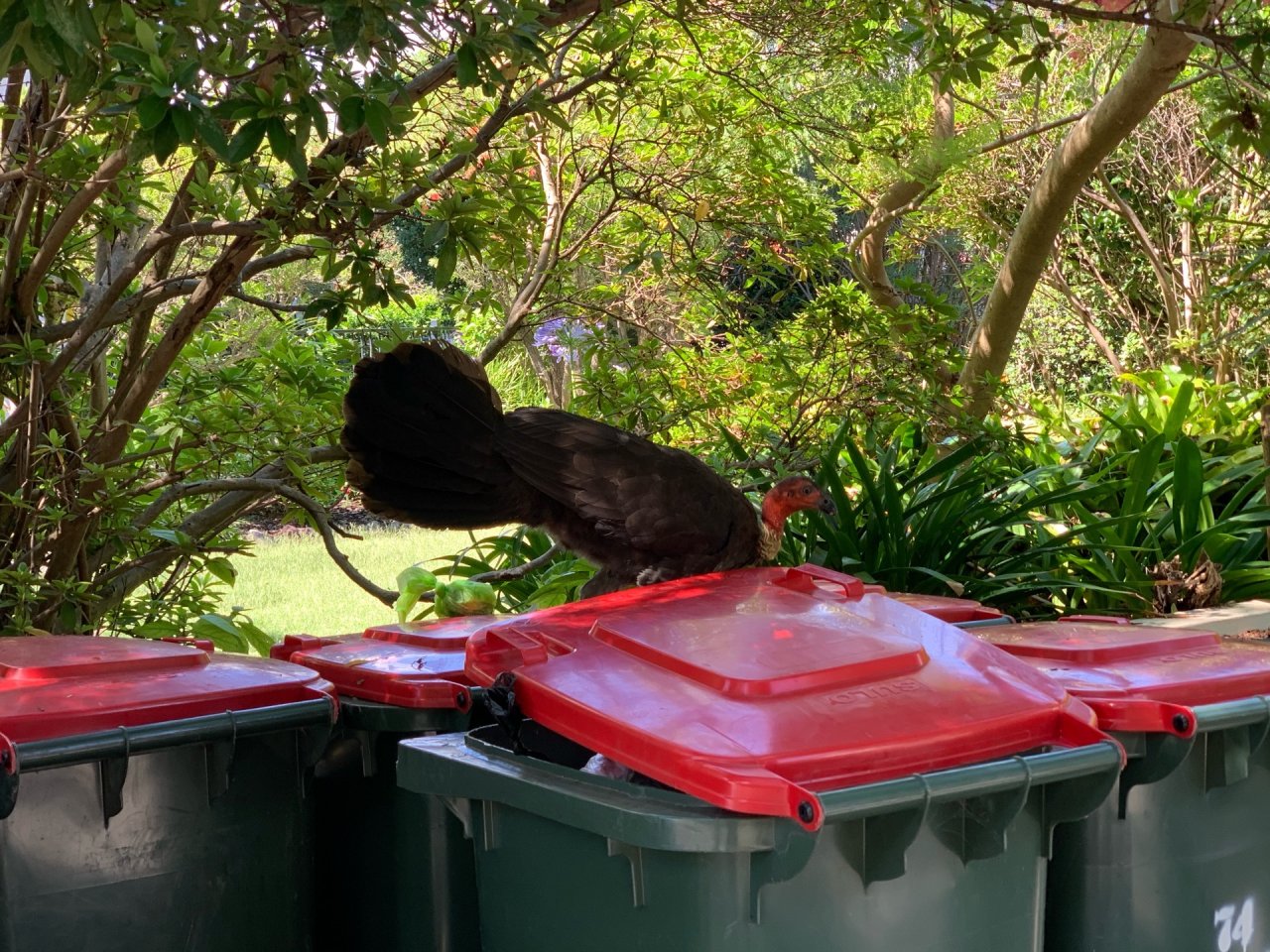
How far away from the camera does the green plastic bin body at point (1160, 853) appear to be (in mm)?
2367

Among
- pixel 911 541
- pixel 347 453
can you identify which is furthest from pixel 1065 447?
pixel 347 453

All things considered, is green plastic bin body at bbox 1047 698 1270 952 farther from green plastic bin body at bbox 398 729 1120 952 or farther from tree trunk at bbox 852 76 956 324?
tree trunk at bbox 852 76 956 324

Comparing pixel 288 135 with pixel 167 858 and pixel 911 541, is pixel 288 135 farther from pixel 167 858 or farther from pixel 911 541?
pixel 911 541

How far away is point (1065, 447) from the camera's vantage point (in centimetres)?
751

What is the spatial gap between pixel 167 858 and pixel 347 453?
1302 mm

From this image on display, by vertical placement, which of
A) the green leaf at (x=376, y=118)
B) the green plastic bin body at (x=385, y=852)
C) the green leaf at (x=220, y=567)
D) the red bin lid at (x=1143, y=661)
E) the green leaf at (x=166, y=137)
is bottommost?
the green plastic bin body at (x=385, y=852)

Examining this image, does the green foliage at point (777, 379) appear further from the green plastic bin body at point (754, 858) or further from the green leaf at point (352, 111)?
the green plastic bin body at point (754, 858)

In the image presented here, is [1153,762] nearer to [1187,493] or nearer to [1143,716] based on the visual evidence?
[1143,716]

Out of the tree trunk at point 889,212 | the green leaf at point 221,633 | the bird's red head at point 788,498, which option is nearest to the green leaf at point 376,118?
the bird's red head at point 788,498

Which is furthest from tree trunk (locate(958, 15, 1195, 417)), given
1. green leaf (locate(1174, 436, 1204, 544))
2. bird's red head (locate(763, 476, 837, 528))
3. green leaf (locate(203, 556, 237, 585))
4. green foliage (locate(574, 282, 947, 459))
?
green leaf (locate(203, 556, 237, 585))

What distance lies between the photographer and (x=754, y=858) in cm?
188

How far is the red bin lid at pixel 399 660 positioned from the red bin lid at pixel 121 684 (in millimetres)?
136

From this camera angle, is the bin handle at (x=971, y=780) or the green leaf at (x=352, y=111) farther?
the green leaf at (x=352, y=111)

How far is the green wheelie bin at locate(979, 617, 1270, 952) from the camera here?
233 centimetres
